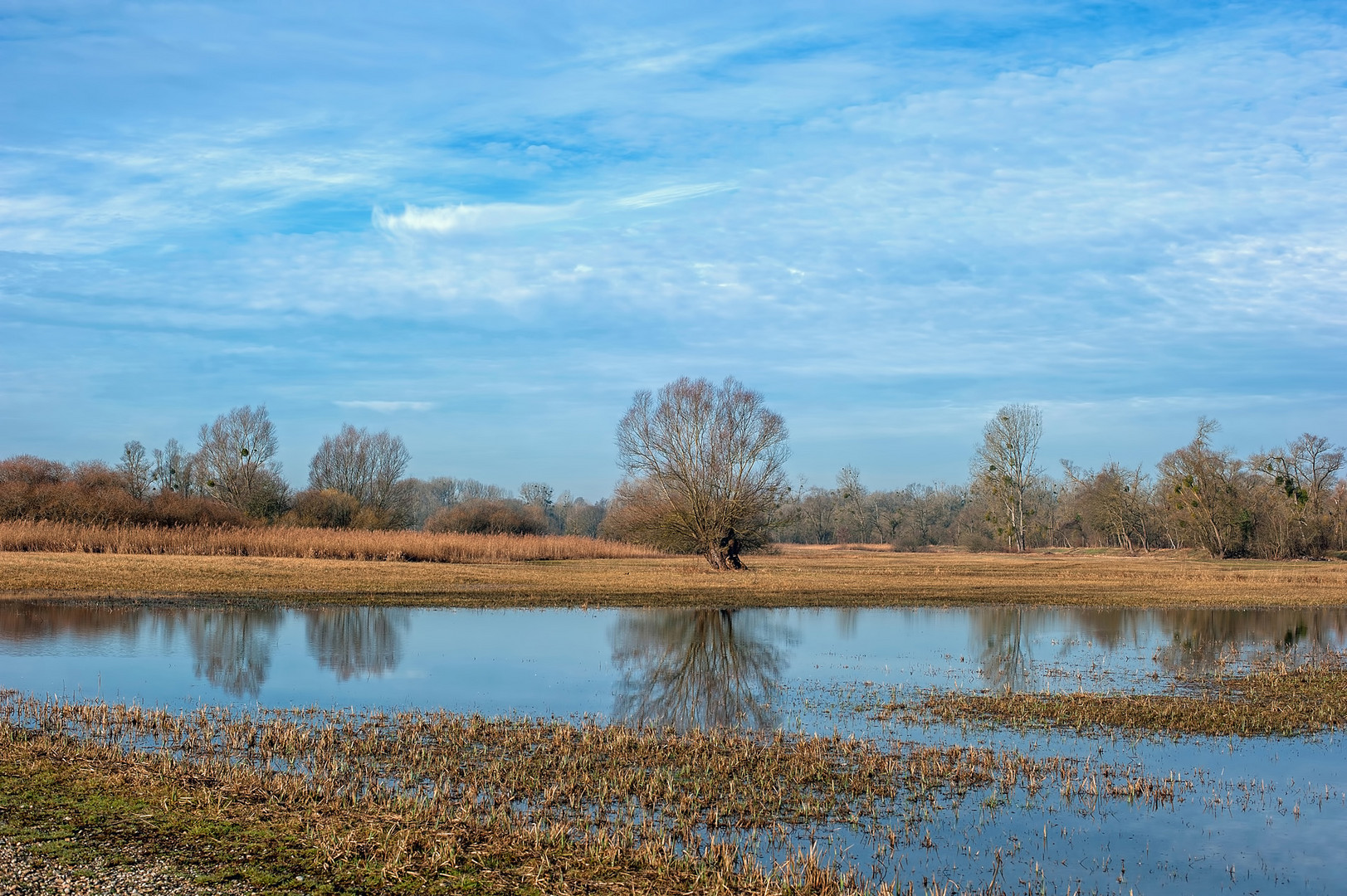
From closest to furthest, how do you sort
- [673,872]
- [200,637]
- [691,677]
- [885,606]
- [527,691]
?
[673,872] → [527,691] → [691,677] → [200,637] → [885,606]

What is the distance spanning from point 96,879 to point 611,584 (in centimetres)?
3178

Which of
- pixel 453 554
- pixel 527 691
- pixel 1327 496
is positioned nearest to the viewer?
pixel 527 691

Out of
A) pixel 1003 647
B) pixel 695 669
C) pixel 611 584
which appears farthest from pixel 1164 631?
pixel 611 584

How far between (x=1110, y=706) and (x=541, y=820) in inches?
393

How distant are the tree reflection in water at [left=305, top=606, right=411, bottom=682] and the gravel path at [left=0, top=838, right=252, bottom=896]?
958 cm

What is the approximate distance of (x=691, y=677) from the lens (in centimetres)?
1717

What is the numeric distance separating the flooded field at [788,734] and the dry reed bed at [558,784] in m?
0.06

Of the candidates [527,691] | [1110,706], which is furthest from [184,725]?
[1110,706]

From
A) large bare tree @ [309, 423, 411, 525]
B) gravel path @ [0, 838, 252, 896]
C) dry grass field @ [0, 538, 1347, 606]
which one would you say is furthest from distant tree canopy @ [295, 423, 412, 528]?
gravel path @ [0, 838, 252, 896]

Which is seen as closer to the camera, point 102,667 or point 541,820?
point 541,820

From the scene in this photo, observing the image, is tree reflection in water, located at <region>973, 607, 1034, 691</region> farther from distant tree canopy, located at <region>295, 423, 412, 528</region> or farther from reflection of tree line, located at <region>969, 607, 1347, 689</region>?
distant tree canopy, located at <region>295, 423, 412, 528</region>

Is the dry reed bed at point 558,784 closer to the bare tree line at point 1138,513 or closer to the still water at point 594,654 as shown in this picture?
the still water at point 594,654

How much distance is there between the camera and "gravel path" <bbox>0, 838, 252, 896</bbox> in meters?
5.99

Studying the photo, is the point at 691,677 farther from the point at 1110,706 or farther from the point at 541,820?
the point at 541,820
